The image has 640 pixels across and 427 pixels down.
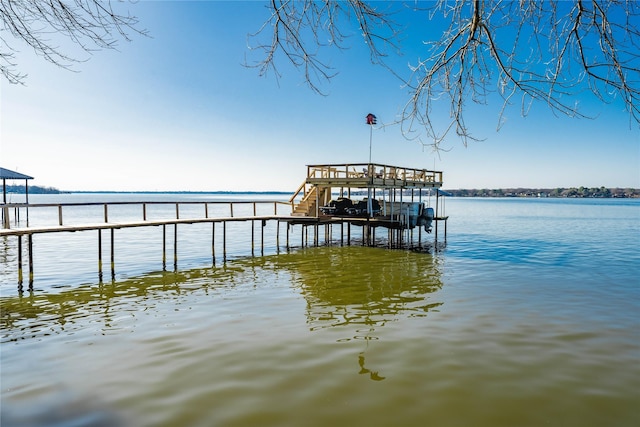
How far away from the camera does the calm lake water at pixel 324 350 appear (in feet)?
21.7

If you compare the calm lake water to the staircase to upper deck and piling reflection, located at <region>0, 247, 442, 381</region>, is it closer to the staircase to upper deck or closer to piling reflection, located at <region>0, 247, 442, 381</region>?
piling reflection, located at <region>0, 247, 442, 381</region>

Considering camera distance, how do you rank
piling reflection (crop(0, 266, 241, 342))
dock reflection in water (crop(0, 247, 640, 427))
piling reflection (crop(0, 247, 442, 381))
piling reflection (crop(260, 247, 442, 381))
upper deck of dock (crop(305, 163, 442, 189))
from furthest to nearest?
upper deck of dock (crop(305, 163, 442, 189))
piling reflection (crop(0, 266, 241, 342))
piling reflection (crop(260, 247, 442, 381))
piling reflection (crop(0, 247, 442, 381))
dock reflection in water (crop(0, 247, 640, 427))

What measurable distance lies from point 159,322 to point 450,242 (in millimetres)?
27283

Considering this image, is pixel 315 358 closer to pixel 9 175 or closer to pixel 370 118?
pixel 370 118

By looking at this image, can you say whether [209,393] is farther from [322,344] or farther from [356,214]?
[356,214]

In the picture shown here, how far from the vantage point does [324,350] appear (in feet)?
30.0

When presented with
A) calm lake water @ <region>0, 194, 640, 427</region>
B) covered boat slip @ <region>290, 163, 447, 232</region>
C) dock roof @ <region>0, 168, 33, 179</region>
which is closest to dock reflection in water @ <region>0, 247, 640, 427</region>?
calm lake water @ <region>0, 194, 640, 427</region>

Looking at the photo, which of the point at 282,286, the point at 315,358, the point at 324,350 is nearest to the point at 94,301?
the point at 282,286

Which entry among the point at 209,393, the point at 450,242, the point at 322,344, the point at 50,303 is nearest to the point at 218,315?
the point at 322,344

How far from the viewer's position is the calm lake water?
6609mm

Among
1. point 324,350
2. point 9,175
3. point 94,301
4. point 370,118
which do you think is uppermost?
point 370,118

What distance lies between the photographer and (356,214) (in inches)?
1078

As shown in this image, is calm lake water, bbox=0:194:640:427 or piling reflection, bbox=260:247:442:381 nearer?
calm lake water, bbox=0:194:640:427

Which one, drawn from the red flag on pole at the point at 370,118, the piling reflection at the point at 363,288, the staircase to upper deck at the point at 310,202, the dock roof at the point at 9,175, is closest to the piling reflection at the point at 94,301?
the piling reflection at the point at 363,288
